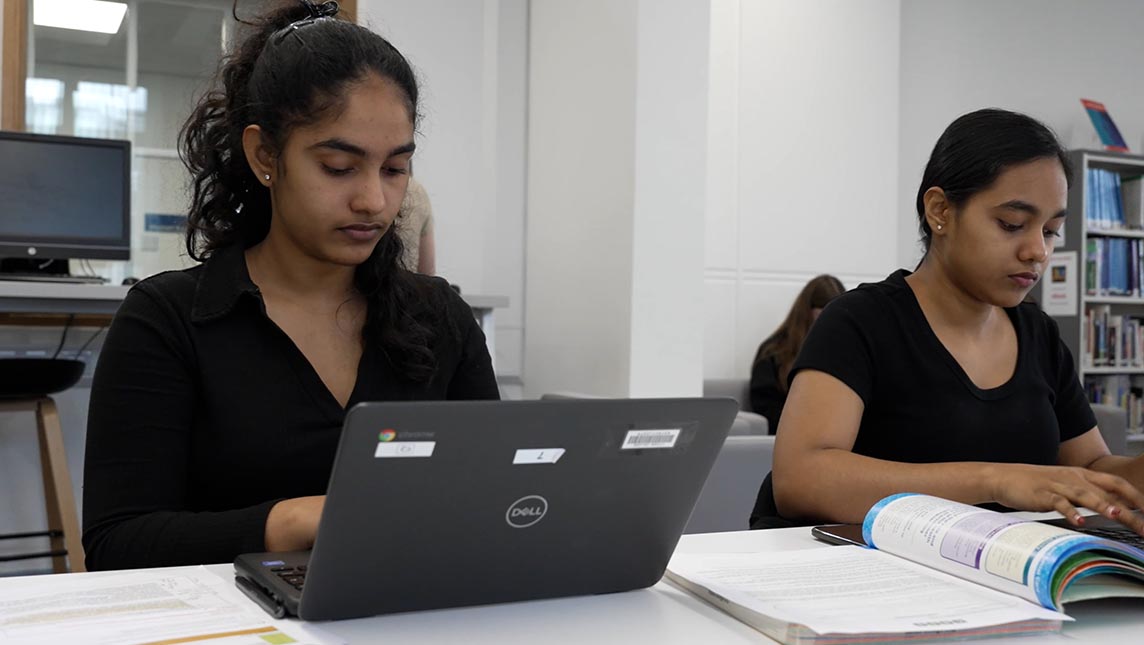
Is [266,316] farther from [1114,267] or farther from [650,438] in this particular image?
[1114,267]

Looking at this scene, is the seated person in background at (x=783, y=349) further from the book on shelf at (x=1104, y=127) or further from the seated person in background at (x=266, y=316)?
the seated person in background at (x=266, y=316)

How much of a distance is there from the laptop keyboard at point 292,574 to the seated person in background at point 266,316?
0.20 meters

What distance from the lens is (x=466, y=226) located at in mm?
4398

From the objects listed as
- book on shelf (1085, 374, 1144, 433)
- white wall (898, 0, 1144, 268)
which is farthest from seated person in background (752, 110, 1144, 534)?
book on shelf (1085, 374, 1144, 433)

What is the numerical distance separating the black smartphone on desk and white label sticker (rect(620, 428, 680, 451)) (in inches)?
16.7

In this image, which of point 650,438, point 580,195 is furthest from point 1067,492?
point 580,195

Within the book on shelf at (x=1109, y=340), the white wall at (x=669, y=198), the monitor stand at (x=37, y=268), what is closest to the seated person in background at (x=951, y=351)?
the white wall at (x=669, y=198)

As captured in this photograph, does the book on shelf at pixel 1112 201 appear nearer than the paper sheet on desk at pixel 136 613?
No

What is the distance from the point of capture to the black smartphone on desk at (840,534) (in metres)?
1.19

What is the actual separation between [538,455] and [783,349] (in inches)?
146

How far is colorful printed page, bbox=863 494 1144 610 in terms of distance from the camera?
921 mm

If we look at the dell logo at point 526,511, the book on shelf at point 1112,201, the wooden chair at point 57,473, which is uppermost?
the book on shelf at point 1112,201

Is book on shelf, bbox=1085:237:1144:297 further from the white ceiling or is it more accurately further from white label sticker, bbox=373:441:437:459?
white label sticker, bbox=373:441:437:459

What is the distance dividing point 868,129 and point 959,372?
381cm
